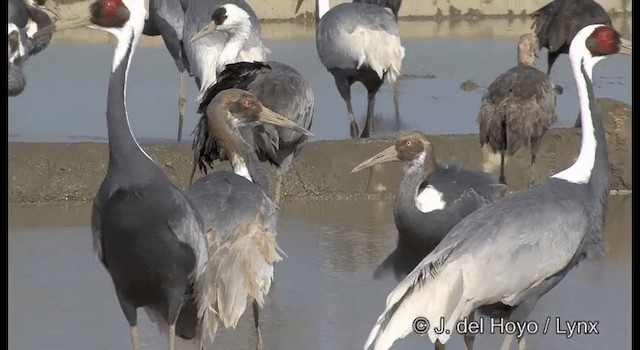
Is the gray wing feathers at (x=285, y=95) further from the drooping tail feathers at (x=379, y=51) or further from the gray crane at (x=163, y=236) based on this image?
the gray crane at (x=163, y=236)

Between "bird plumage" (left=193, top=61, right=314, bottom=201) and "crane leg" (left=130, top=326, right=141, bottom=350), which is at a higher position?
"bird plumage" (left=193, top=61, right=314, bottom=201)

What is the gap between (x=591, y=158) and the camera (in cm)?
700

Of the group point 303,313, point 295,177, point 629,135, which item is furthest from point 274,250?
point 629,135

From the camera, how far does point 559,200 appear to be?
22.3ft

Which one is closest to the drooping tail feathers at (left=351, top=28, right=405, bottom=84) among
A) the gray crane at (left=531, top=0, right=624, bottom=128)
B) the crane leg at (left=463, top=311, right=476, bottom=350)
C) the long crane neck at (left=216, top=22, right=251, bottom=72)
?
the long crane neck at (left=216, top=22, right=251, bottom=72)

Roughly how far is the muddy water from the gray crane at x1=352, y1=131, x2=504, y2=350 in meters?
0.40

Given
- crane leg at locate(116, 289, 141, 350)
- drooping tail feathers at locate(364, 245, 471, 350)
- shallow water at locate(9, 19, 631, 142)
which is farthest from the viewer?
shallow water at locate(9, 19, 631, 142)

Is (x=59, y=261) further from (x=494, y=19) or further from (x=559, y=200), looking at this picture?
(x=494, y=19)

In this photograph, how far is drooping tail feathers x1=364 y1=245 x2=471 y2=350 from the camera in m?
6.45

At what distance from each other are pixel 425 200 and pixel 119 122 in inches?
69.1

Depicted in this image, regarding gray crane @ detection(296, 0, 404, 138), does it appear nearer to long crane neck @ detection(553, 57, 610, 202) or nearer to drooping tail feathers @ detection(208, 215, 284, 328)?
drooping tail feathers @ detection(208, 215, 284, 328)

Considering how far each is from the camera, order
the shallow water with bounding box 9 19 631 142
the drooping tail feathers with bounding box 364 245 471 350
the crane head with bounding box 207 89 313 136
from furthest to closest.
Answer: the shallow water with bounding box 9 19 631 142 < the crane head with bounding box 207 89 313 136 < the drooping tail feathers with bounding box 364 245 471 350

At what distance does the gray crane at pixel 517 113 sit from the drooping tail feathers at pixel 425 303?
406 cm

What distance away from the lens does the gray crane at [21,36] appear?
322 inches
